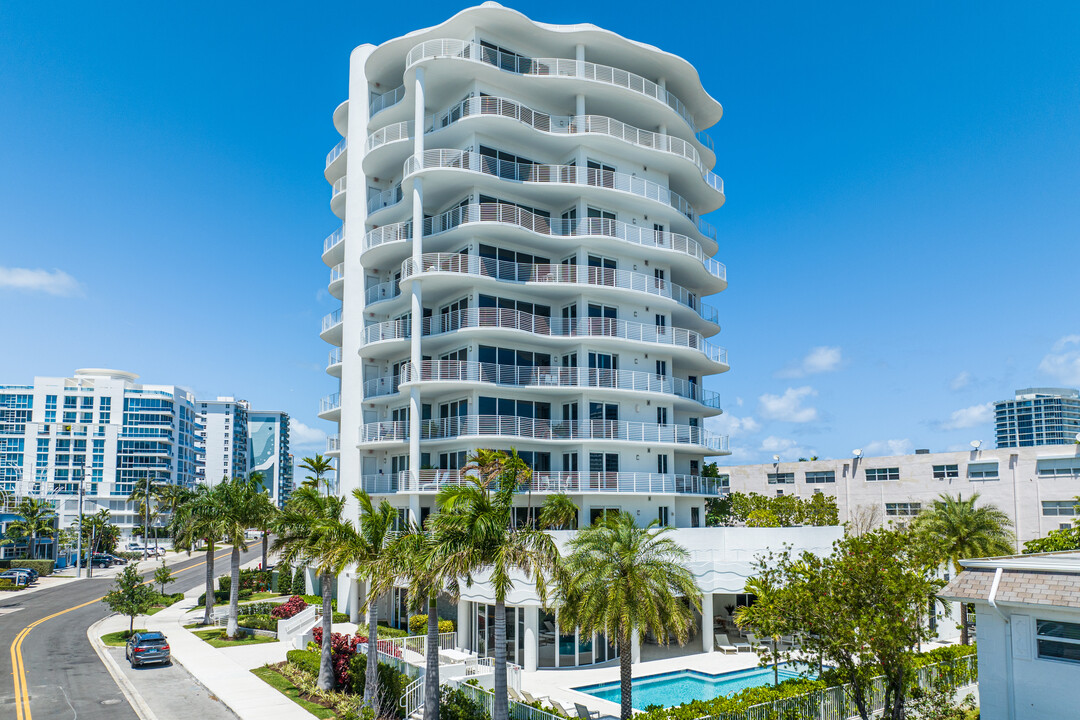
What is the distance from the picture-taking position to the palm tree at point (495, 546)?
2258cm

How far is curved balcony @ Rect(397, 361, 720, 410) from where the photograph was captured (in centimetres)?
4425

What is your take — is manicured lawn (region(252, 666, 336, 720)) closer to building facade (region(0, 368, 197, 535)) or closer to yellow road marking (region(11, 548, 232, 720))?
yellow road marking (region(11, 548, 232, 720))

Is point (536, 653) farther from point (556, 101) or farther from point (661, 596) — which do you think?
point (556, 101)

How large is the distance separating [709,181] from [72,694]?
4684 cm

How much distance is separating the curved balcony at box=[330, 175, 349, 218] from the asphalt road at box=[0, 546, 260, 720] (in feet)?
107

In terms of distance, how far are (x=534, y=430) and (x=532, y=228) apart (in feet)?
39.8

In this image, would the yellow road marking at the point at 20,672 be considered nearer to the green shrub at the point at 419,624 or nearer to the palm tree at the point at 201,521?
the palm tree at the point at 201,521

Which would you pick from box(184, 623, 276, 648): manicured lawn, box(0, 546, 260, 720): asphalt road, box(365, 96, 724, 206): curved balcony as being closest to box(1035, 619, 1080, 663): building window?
box(0, 546, 260, 720): asphalt road

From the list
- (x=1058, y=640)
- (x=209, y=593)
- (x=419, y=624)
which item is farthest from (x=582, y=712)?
(x=209, y=593)

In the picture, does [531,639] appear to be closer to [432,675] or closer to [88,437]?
[432,675]

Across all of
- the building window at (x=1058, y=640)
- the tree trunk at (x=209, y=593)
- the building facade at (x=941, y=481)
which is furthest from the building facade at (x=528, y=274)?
the building window at (x=1058, y=640)

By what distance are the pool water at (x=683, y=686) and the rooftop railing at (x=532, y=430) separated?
49.4 ft

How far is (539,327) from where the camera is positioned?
47.3m

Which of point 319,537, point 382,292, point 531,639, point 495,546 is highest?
point 382,292
